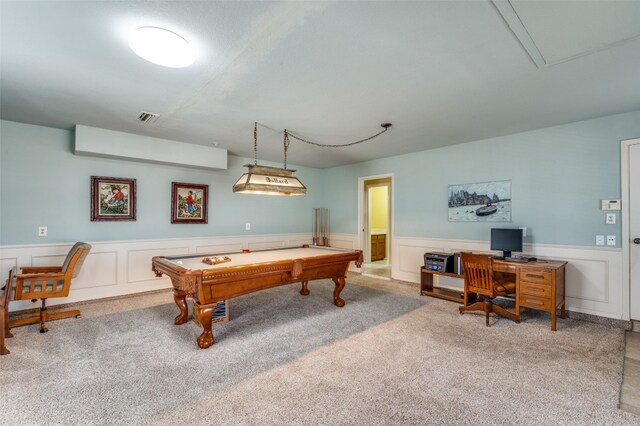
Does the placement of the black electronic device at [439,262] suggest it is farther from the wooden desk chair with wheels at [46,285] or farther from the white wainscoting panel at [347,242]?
the wooden desk chair with wheels at [46,285]

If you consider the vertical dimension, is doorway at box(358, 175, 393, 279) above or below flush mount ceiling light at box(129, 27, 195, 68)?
below

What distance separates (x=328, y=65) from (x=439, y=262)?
3.37 meters

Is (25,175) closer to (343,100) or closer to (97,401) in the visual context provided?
(97,401)

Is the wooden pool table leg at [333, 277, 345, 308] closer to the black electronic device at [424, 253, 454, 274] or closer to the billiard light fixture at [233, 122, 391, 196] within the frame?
the billiard light fixture at [233, 122, 391, 196]

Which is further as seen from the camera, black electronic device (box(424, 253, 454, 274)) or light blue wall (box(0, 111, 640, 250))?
black electronic device (box(424, 253, 454, 274))

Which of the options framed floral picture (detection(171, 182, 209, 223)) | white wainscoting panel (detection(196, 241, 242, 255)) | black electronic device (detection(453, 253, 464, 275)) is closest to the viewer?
black electronic device (detection(453, 253, 464, 275))

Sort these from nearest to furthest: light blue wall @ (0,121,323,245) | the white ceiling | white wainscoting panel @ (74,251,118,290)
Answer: the white ceiling → light blue wall @ (0,121,323,245) → white wainscoting panel @ (74,251,118,290)

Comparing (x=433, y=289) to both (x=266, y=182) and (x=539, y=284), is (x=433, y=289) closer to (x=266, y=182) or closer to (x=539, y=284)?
(x=539, y=284)

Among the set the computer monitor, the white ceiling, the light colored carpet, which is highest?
the white ceiling

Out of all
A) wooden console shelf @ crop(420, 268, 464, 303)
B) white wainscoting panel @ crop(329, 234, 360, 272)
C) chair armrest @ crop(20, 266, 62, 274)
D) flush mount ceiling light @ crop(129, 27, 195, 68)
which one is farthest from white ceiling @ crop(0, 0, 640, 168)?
white wainscoting panel @ crop(329, 234, 360, 272)

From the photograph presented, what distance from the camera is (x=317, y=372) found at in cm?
233

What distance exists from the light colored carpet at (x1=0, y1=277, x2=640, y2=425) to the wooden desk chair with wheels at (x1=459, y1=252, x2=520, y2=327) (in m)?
0.13

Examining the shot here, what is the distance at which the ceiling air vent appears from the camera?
11.1 feet

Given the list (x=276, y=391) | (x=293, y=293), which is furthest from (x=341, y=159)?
(x=276, y=391)
